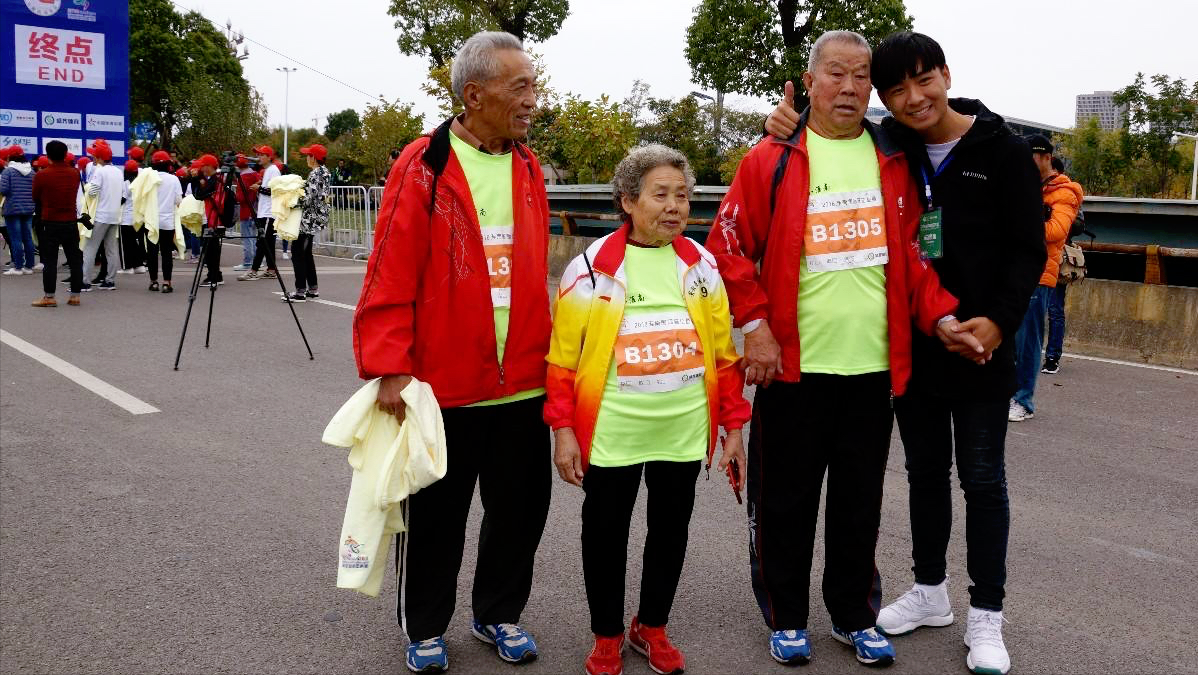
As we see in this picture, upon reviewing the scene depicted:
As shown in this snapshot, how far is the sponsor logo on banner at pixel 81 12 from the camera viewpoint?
20.3 m

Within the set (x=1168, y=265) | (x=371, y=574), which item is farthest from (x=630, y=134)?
(x=371, y=574)

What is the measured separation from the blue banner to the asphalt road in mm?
15092

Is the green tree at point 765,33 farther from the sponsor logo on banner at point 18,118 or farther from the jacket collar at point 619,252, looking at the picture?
the jacket collar at point 619,252

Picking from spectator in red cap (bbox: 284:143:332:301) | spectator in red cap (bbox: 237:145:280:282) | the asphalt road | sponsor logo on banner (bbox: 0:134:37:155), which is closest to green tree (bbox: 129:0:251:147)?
sponsor logo on banner (bbox: 0:134:37:155)

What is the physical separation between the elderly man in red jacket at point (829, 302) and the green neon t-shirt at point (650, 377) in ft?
0.78

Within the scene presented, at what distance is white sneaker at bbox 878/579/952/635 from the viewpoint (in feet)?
11.3

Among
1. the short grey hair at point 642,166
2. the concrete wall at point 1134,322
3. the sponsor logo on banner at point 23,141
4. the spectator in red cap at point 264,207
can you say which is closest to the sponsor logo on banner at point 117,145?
the sponsor logo on banner at point 23,141

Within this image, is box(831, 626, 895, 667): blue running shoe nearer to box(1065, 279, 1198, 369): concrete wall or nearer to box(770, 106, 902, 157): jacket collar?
box(770, 106, 902, 157): jacket collar

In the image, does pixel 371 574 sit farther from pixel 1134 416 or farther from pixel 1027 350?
pixel 1134 416

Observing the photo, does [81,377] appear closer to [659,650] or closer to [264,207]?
[659,650]

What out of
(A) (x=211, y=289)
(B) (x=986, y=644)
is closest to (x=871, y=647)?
(B) (x=986, y=644)

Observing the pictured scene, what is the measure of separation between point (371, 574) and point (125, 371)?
595cm

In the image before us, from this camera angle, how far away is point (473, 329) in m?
3.01

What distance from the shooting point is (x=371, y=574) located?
9.93ft
